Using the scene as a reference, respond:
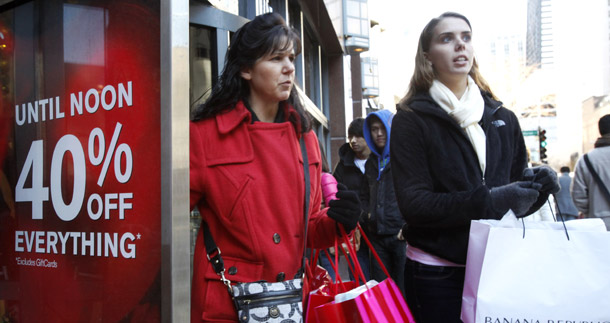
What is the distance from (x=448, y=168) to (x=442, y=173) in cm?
3

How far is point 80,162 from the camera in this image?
1.67 meters

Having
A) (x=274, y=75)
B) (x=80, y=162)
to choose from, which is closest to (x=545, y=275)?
(x=274, y=75)

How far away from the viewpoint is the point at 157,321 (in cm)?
154

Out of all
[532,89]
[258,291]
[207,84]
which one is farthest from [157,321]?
[532,89]

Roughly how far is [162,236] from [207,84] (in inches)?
125

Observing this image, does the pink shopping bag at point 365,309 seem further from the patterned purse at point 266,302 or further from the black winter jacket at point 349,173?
the black winter jacket at point 349,173

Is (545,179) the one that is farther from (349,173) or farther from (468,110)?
(349,173)

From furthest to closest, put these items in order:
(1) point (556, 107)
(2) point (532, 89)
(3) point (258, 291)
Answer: (1) point (556, 107) → (2) point (532, 89) → (3) point (258, 291)

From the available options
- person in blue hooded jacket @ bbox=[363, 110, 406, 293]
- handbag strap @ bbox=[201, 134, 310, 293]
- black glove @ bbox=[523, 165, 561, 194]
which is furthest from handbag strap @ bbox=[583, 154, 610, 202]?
handbag strap @ bbox=[201, 134, 310, 293]

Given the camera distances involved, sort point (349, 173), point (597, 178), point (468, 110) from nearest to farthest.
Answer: point (468, 110), point (597, 178), point (349, 173)

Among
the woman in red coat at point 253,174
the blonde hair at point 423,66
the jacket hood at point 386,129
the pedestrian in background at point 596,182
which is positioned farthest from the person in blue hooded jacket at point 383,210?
the woman in red coat at point 253,174

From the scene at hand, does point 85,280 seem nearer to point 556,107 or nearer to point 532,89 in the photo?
point 532,89

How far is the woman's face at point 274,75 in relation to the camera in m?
2.15

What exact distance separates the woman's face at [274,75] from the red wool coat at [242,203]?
126 millimetres
